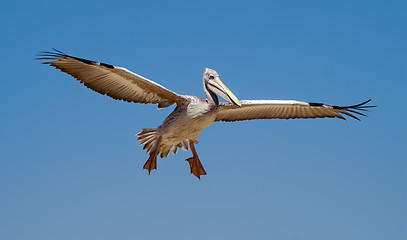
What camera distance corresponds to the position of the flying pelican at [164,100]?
974 centimetres

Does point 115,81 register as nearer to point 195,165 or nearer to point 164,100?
point 164,100

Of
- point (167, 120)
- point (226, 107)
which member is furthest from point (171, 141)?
point (226, 107)

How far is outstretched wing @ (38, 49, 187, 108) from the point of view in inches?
374

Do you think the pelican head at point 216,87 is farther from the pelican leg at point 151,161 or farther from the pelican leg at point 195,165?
the pelican leg at point 151,161

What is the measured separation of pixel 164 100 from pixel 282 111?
2.87 metres

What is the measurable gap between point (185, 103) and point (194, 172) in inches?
69.1

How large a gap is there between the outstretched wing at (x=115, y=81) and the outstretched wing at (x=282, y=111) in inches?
61.0

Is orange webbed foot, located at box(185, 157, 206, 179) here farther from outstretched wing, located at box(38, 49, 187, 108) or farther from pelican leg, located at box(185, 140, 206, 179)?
outstretched wing, located at box(38, 49, 187, 108)

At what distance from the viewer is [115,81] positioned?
398 inches

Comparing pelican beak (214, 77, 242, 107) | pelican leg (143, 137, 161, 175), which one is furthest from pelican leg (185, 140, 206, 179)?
pelican beak (214, 77, 242, 107)

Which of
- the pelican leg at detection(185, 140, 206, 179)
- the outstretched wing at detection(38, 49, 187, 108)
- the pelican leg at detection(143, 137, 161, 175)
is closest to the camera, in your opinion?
the outstretched wing at detection(38, 49, 187, 108)

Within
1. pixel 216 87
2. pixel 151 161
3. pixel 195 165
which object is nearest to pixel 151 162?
pixel 151 161

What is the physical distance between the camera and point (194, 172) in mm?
11305

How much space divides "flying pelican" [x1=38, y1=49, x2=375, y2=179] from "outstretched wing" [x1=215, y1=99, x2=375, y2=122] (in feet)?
0.12
